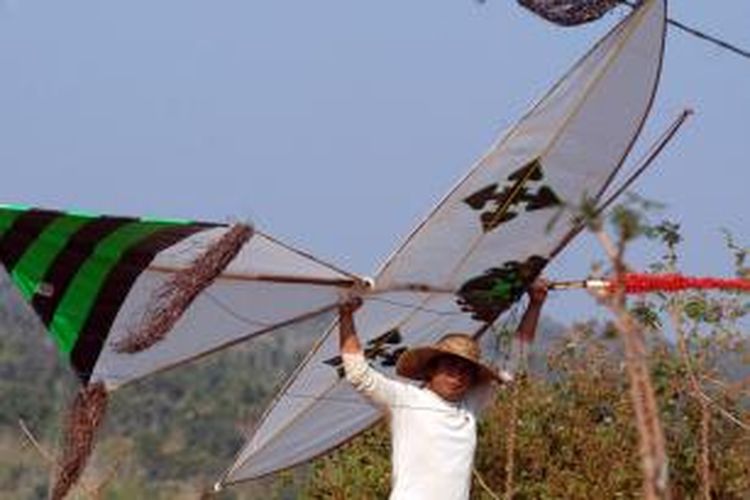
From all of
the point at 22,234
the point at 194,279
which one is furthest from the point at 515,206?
the point at 22,234

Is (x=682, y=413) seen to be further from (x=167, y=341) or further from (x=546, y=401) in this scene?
(x=167, y=341)

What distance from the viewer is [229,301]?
5.66 m

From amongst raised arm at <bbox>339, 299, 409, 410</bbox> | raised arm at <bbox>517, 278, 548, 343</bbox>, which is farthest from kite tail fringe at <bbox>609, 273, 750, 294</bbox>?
raised arm at <bbox>339, 299, 409, 410</bbox>

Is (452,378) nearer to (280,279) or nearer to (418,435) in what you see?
(418,435)

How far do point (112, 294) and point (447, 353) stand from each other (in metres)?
1.04

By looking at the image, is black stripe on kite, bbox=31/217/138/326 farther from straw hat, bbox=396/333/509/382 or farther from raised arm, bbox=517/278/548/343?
raised arm, bbox=517/278/548/343

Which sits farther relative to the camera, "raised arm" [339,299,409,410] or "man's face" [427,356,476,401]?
"man's face" [427,356,476,401]

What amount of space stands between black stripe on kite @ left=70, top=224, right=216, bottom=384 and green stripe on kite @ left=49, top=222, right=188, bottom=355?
16 mm

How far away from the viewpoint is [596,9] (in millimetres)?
4668

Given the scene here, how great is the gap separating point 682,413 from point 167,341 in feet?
20.9

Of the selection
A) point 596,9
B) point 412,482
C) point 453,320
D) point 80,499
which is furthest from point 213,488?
point 596,9

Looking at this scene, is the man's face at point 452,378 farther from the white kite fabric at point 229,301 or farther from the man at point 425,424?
the white kite fabric at point 229,301

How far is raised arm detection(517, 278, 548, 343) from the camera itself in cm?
577

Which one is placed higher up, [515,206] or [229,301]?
[515,206]
